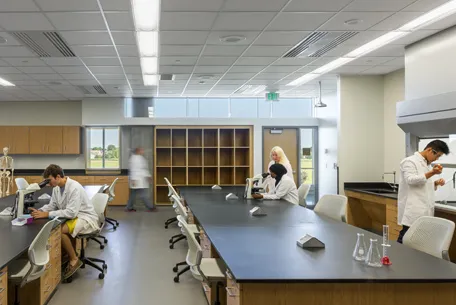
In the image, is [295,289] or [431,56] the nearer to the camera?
[295,289]

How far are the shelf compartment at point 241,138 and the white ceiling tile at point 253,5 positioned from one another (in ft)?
22.9

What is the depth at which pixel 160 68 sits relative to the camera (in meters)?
6.92

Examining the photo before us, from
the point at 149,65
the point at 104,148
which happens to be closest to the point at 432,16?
the point at 149,65

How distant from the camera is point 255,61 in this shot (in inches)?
251

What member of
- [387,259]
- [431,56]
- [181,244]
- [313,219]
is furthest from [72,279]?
[431,56]

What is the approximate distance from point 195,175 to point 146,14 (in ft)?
23.6

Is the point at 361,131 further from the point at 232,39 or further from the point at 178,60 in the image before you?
the point at 178,60

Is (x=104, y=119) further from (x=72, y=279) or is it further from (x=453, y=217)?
(x=453, y=217)

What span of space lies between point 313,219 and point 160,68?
4.15 metres

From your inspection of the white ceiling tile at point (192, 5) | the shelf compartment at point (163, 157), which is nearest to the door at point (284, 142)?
the shelf compartment at point (163, 157)

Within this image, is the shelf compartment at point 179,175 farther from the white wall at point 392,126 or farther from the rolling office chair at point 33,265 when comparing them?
the rolling office chair at point 33,265

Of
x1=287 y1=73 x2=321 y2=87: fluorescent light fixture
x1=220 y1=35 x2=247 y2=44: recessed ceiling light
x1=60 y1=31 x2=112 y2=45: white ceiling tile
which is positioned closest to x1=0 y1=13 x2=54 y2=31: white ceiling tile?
x1=60 y1=31 x2=112 y2=45: white ceiling tile

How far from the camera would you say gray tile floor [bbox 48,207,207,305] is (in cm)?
395

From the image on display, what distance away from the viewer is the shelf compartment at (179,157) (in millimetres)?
10953
